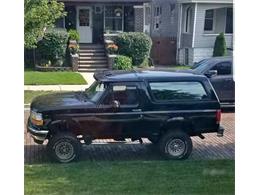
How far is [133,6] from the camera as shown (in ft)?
70.7

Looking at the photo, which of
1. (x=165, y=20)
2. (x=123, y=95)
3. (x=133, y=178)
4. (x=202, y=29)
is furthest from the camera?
(x=165, y=20)

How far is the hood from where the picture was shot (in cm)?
781

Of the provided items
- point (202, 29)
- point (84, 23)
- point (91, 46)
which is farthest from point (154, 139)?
point (84, 23)

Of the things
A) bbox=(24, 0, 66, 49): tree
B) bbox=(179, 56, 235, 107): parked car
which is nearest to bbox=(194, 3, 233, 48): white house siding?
bbox=(179, 56, 235, 107): parked car

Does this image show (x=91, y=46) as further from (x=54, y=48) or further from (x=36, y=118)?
(x=36, y=118)

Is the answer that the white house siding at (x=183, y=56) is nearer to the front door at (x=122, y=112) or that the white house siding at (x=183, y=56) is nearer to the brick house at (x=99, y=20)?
the brick house at (x=99, y=20)

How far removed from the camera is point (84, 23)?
19.6 meters

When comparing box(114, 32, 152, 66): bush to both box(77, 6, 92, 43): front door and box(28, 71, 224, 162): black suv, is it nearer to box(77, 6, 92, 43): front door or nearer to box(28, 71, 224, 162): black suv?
box(77, 6, 92, 43): front door

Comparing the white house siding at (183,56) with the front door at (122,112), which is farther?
the white house siding at (183,56)

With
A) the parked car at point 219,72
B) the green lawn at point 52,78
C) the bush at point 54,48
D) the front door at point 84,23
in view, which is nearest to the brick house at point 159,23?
the front door at point 84,23

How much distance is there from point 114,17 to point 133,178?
1443 centimetres

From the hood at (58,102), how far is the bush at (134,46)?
7454 mm

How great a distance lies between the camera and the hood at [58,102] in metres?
7.81
